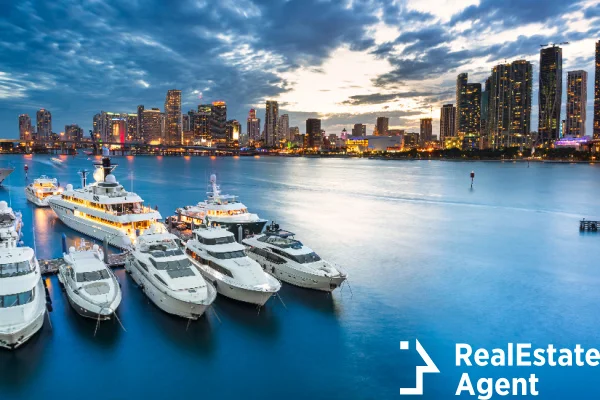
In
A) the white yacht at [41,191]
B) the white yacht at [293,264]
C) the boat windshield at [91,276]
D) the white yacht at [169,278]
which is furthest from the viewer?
the white yacht at [41,191]

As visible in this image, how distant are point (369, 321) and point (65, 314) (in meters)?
13.9

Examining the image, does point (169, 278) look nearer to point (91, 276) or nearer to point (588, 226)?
point (91, 276)

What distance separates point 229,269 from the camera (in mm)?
21469

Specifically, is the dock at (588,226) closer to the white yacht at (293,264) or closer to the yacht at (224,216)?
the yacht at (224,216)

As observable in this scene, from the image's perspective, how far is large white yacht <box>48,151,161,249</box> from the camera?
3170 centimetres

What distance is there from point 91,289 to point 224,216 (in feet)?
50.1

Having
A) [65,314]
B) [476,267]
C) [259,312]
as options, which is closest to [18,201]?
[65,314]

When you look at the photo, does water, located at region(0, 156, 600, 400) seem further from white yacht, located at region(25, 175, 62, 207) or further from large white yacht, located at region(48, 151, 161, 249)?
white yacht, located at region(25, 175, 62, 207)

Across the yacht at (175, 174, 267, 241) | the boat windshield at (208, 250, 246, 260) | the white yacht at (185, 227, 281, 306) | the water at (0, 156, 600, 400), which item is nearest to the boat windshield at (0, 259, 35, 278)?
the water at (0, 156, 600, 400)

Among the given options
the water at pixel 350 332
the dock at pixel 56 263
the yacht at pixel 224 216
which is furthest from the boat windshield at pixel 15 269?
the yacht at pixel 224 216

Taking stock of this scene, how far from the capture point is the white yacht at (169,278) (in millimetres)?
18891

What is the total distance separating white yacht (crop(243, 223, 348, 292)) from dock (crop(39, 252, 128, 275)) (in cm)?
789

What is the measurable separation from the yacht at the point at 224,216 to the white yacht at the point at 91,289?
11.5 m

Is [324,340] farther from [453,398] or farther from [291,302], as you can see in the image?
[453,398]
